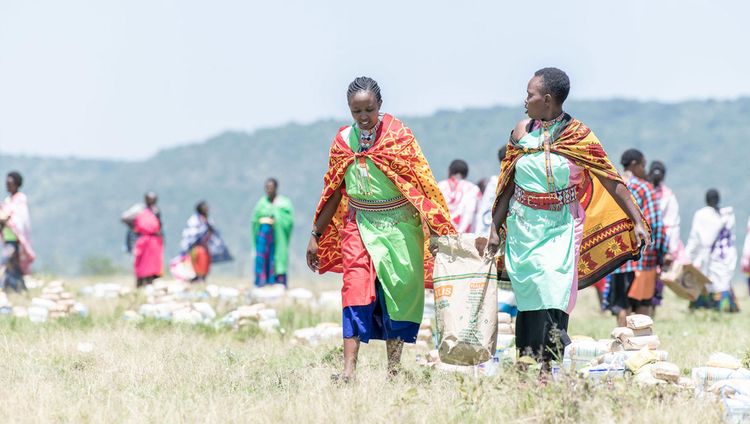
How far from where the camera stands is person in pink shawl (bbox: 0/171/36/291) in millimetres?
16172

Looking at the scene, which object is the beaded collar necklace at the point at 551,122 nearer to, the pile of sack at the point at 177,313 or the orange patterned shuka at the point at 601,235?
the orange patterned shuka at the point at 601,235

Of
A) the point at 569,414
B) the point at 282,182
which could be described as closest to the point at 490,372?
the point at 569,414

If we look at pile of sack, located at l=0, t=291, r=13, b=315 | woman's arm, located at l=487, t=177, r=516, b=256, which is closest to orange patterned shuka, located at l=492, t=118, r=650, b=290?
woman's arm, located at l=487, t=177, r=516, b=256

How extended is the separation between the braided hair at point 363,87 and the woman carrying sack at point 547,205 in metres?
1.00

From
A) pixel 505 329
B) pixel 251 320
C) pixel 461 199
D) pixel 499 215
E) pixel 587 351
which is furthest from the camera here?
pixel 461 199

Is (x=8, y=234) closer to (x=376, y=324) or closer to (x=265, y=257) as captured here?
(x=265, y=257)

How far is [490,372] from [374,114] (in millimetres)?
1881

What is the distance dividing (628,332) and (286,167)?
528 feet

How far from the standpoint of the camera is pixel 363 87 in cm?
806

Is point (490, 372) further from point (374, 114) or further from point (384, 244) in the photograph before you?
point (374, 114)

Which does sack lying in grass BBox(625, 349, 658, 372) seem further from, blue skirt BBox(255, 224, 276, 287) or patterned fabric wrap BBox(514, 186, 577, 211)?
blue skirt BBox(255, 224, 276, 287)

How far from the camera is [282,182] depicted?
534 feet

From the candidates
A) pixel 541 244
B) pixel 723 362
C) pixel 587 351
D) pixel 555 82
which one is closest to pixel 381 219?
pixel 541 244

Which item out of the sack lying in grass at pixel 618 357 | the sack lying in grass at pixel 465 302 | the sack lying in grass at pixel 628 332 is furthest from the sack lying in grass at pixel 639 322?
the sack lying in grass at pixel 465 302
